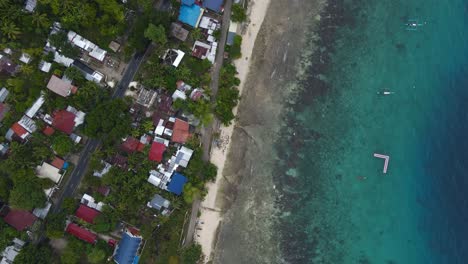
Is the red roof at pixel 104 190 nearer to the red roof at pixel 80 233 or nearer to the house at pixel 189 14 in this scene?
the red roof at pixel 80 233

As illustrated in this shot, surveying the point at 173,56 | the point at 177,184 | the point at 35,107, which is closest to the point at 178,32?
the point at 173,56

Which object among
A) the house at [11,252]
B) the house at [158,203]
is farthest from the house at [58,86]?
the house at [11,252]

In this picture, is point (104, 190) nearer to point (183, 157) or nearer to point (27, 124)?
point (183, 157)

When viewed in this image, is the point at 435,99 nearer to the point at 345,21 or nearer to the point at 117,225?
the point at 345,21

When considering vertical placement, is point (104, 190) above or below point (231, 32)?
below

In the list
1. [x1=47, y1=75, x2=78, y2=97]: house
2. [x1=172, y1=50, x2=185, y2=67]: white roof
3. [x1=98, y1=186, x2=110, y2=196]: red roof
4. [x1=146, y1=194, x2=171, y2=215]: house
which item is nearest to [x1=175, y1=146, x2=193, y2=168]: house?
[x1=146, y1=194, x2=171, y2=215]: house

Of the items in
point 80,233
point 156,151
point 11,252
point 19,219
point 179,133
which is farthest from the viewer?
point 179,133
